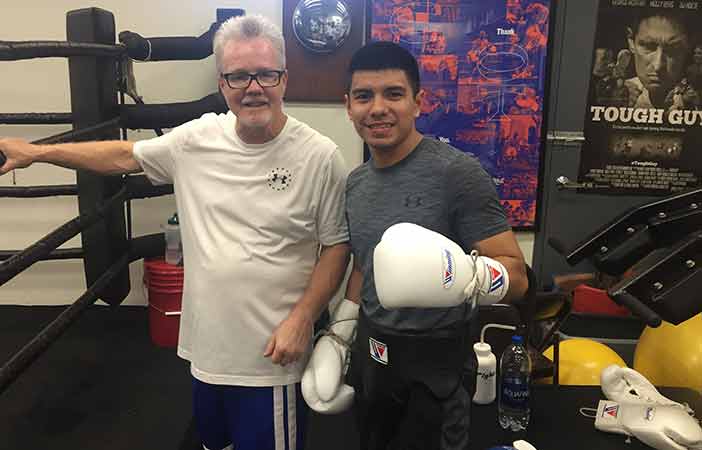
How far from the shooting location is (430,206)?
137 centimetres

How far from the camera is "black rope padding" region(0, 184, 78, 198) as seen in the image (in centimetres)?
214

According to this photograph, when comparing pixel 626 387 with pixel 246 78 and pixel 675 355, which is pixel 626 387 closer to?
pixel 675 355

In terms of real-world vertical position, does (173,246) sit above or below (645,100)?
below

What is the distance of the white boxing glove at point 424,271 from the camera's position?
1.23m

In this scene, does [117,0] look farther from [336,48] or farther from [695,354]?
[695,354]

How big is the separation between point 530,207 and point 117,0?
93.8 inches

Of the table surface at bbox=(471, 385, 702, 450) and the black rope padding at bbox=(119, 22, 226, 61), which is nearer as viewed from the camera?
the table surface at bbox=(471, 385, 702, 450)

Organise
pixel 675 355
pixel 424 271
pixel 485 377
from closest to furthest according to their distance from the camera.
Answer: pixel 424 271 < pixel 485 377 < pixel 675 355

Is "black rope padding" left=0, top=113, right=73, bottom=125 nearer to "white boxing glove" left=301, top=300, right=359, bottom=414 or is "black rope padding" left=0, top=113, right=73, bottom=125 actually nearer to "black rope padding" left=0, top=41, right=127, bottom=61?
"black rope padding" left=0, top=41, right=127, bottom=61

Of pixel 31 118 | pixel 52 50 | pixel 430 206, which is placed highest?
pixel 52 50

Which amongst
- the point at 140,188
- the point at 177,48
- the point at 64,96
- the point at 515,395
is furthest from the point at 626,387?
the point at 64,96

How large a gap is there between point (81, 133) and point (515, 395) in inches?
65.7

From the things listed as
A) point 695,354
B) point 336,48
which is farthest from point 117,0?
point 695,354

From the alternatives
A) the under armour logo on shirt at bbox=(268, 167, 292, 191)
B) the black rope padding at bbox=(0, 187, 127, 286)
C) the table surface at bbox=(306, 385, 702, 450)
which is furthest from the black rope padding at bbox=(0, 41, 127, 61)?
the table surface at bbox=(306, 385, 702, 450)
